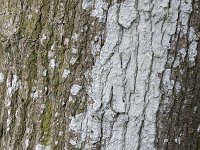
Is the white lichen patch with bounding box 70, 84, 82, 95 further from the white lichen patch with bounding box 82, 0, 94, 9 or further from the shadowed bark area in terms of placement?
the white lichen patch with bounding box 82, 0, 94, 9

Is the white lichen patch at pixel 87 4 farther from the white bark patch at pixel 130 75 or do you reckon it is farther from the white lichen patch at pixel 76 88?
the white lichen patch at pixel 76 88

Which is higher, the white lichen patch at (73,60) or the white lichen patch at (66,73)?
the white lichen patch at (73,60)

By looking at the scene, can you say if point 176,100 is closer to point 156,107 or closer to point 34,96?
point 156,107

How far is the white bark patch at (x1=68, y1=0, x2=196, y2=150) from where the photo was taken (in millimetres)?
1441

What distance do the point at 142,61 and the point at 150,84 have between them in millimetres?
69

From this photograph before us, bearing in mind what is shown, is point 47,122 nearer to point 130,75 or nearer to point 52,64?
point 52,64

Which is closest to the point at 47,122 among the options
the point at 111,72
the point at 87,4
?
the point at 111,72

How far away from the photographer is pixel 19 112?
5.08ft

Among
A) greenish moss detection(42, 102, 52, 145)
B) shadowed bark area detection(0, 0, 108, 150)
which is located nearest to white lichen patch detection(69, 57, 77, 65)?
shadowed bark area detection(0, 0, 108, 150)

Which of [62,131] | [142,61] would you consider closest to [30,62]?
[62,131]

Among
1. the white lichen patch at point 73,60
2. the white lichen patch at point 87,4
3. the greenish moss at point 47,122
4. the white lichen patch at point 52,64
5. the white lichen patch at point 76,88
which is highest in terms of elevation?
the white lichen patch at point 87,4

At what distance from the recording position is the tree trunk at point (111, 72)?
145cm

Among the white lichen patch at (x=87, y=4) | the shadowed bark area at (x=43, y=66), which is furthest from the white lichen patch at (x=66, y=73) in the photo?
the white lichen patch at (x=87, y=4)

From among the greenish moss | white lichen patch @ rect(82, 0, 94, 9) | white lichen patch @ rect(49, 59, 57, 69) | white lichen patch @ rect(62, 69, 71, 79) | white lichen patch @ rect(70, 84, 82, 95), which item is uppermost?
white lichen patch @ rect(82, 0, 94, 9)
